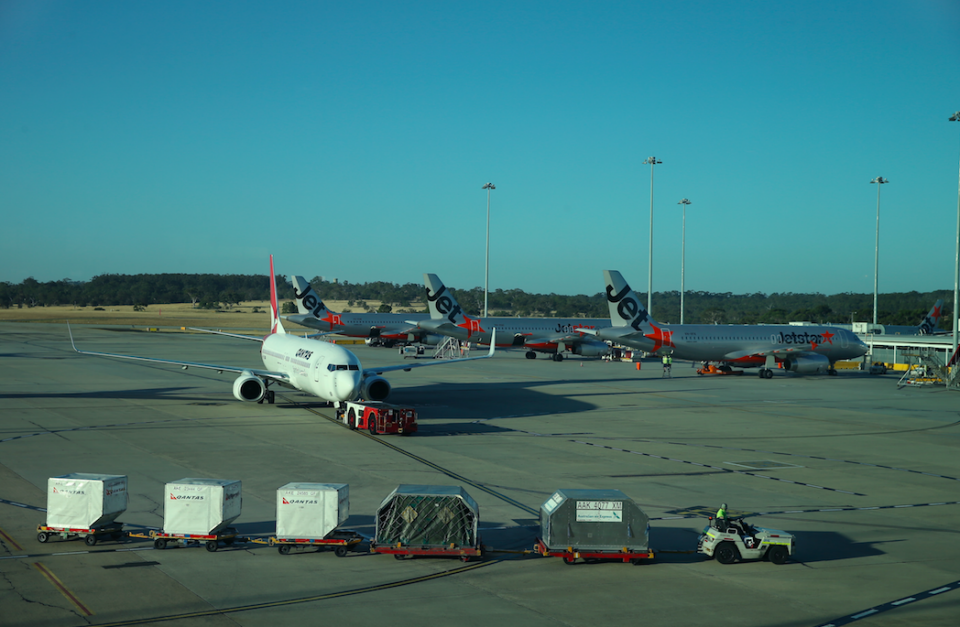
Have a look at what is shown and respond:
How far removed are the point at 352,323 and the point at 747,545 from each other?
82812mm

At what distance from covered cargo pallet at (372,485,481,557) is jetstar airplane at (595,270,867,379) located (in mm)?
48428

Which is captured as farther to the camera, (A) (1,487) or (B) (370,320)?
(B) (370,320)

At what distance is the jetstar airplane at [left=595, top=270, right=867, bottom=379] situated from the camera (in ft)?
210

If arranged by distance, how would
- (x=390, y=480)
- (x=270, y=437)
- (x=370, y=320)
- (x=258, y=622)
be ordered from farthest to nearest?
(x=370, y=320) → (x=270, y=437) → (x=390, y=480) → (x=258, y=622)

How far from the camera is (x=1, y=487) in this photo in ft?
71.7

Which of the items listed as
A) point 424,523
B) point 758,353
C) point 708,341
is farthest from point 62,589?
point 758,353

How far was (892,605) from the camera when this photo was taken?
13.9m

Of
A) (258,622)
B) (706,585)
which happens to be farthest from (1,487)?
(706,585)

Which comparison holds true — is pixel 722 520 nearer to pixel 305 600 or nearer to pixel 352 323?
pixel 305 600

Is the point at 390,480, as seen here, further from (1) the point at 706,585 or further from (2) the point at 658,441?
(2) the point at 658,441

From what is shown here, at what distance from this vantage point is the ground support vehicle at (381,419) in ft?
107

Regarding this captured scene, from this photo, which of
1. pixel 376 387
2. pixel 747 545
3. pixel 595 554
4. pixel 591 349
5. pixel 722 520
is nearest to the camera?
pixel 595 554

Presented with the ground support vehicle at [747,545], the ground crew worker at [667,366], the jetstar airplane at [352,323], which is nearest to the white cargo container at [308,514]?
the ground support vehicle at [747,545]

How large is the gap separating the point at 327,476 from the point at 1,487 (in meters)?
8.99
